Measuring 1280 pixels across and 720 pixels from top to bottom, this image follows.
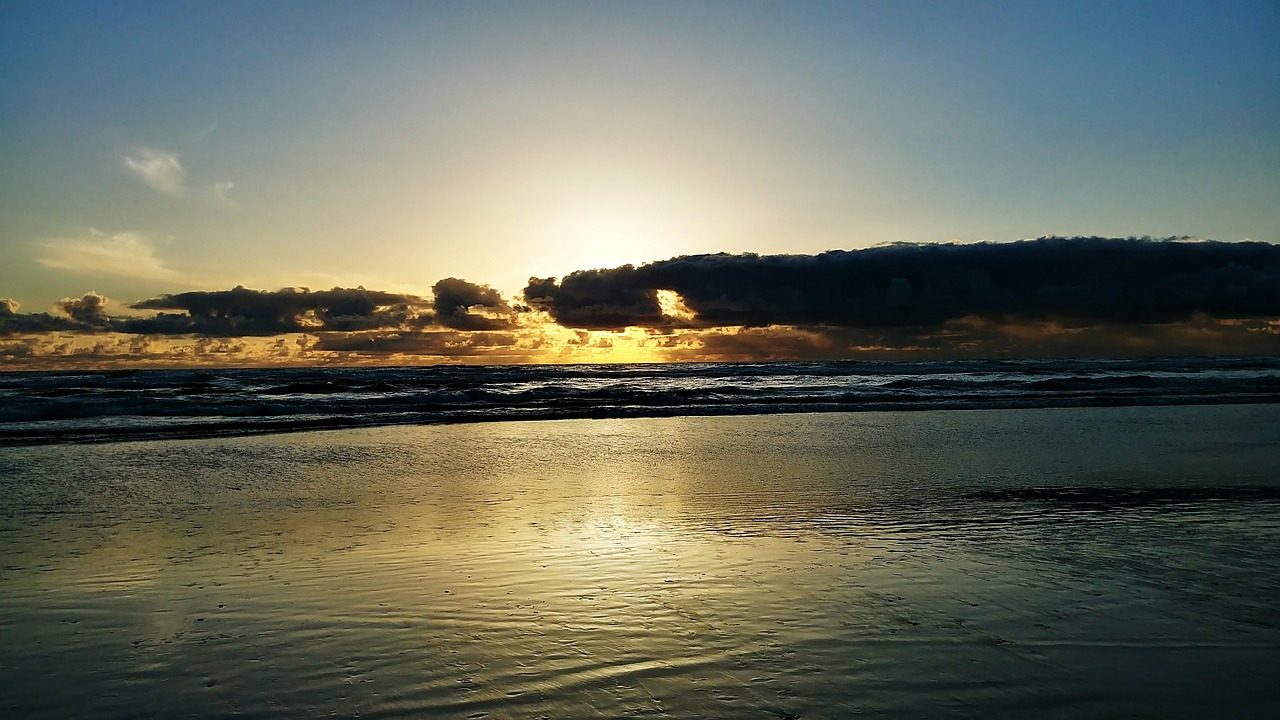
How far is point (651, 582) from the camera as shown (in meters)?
7.32

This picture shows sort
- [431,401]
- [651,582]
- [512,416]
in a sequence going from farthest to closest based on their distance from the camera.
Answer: [431,401] → [512,416] → [651,582]

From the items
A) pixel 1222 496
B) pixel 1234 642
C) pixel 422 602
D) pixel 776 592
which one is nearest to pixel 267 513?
pixel 422 602

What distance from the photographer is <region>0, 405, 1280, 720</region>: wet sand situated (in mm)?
4895

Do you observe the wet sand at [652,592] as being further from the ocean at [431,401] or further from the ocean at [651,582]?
the ocean at [431,401]

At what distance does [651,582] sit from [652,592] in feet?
1.09

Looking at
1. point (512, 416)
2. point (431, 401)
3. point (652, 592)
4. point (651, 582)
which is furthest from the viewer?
point (431, 401)

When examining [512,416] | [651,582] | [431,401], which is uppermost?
[651,582]

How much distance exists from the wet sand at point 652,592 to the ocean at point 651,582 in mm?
35

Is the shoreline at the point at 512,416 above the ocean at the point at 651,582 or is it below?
below

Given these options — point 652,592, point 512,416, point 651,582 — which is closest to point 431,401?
point 512,416

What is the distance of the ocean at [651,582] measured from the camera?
16.1 ft

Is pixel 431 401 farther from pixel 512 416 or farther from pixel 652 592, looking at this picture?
pixel 652 592

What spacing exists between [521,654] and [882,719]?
2.59m

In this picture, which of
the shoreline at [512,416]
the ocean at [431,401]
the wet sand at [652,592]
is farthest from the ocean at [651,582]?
the ocean at [431,401]
